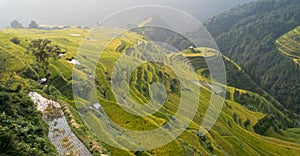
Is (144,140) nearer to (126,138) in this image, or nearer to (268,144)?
(126,138)

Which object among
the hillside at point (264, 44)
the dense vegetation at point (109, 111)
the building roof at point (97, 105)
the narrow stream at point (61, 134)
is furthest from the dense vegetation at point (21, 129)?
the hillside at point (264, 44)

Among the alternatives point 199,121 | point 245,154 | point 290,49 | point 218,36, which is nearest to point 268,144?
point 245,154

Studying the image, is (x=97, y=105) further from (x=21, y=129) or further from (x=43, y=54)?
(x=43, y=54)

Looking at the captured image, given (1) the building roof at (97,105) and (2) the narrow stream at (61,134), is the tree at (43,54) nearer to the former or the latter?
(1) the building roof at (97,105)

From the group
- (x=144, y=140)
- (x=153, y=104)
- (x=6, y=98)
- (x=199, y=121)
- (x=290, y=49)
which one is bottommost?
(x=290, y=49)

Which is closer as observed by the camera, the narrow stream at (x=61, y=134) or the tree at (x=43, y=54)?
the narrow stream at (x=61, y=134)

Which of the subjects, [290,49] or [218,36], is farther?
[218,36]

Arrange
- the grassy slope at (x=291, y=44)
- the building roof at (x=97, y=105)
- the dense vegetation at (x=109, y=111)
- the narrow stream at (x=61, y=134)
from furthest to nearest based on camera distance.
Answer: the grassy slope at (x=291, y=44)
the building roof at (x=97, y=105)
the narrow stream at (x=61, y=134)
the dense vegetation at (x=109, y=111)
